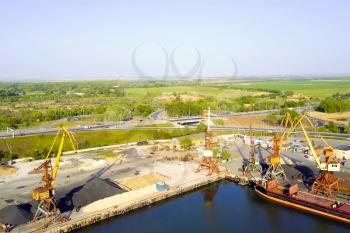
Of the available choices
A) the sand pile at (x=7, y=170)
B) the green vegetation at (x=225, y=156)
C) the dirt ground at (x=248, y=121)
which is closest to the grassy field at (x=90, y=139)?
the sand pile at (x=7, y=170)

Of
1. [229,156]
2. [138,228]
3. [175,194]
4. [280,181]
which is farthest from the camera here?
[229,156]

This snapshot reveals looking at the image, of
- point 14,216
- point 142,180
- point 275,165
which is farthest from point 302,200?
point 14,216

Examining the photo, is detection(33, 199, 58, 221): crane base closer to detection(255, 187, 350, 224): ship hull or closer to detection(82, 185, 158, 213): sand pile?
detection(82, 185, 158, 213): sand pile

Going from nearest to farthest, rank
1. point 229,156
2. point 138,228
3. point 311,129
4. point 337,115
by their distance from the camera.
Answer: point 138,228
point 229,156
point 311,129
point 337,115

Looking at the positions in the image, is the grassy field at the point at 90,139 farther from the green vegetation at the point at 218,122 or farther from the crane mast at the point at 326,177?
the crane mast at the point at 326,177

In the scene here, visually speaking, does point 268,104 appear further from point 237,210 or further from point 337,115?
point 237,210

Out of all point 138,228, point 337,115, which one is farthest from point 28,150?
point 337,115

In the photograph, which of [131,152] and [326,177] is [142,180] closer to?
[131,152]

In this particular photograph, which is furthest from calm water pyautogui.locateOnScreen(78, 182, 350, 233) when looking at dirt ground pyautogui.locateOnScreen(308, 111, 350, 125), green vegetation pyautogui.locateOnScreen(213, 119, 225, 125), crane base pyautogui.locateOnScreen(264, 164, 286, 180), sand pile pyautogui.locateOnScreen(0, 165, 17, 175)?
dirt ground pyautogui.locateOnScreen(308, 111, 350, 125)
